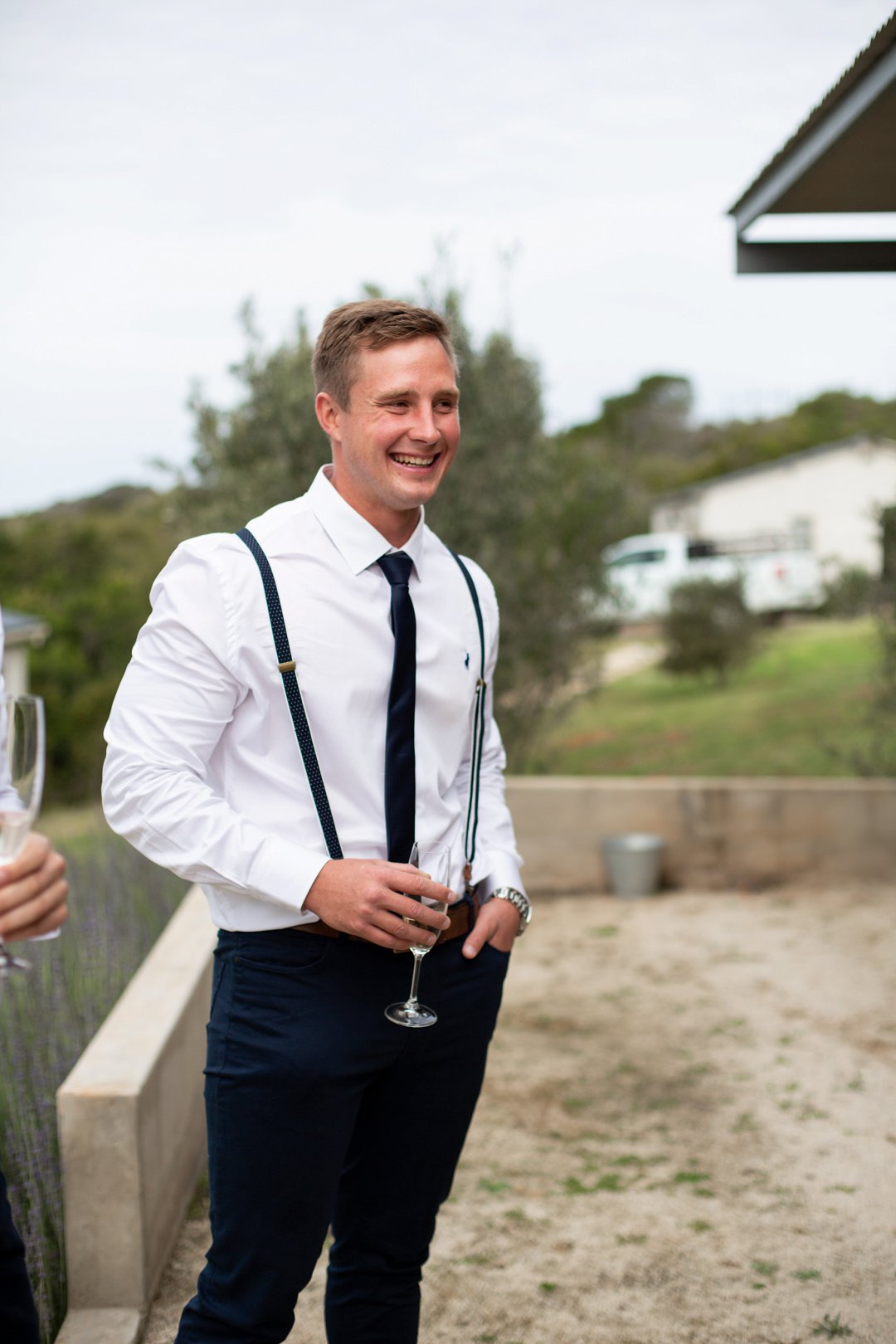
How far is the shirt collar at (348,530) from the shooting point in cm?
222

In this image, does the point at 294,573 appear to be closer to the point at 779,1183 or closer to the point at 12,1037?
the point at 12,1037

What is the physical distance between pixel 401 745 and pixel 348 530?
0.39 m

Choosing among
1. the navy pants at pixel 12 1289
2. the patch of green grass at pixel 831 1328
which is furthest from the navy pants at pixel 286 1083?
the patch of green grass at pixel 831 1328

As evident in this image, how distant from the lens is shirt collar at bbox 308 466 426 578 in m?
2.22

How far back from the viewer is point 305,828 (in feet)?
6.96

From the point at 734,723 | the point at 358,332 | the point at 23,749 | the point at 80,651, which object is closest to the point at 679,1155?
the point at 358,332

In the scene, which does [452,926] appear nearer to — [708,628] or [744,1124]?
[744,1124]

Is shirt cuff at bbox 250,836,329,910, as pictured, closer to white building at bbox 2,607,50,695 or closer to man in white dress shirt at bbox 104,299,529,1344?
man in white dress shirt at bbox 104,299,529,1344

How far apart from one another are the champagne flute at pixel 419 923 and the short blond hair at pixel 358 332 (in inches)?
31.3

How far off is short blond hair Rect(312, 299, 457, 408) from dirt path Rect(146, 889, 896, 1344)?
235 centimetres

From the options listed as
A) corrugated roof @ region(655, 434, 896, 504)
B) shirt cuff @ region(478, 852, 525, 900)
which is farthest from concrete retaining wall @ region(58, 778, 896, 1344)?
corrugated roof @ region(655, 434, 896, 504)

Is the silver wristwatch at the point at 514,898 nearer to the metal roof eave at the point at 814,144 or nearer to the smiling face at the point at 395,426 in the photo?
the smiling face at the point at 395,426

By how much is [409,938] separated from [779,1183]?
2.62 metres

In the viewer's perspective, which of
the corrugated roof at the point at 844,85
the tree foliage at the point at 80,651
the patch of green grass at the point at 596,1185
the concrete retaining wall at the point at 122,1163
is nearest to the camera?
the concrete retaining wall at the point at 122,1163
